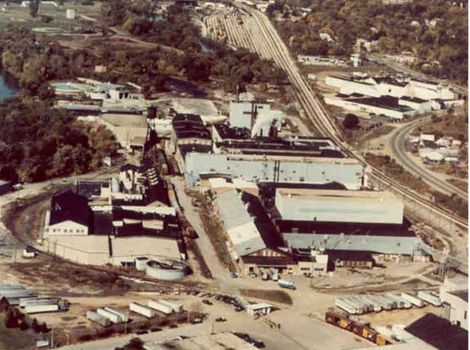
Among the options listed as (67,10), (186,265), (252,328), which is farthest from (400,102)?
(67,10)

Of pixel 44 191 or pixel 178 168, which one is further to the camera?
pixel 178 168

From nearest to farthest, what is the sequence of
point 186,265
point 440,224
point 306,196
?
1. point 186,265
2. point 306,196
3. point 440,224

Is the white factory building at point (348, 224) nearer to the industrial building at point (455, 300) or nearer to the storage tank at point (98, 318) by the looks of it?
the industrial building at point (455, 300)

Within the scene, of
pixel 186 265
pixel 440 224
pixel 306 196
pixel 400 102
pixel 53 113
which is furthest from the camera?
pixel 400 102

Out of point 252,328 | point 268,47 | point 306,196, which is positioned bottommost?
point 252,328

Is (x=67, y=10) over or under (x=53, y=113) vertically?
over

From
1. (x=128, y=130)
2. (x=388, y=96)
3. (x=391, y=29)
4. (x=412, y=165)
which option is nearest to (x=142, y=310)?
(x=128, y=130)

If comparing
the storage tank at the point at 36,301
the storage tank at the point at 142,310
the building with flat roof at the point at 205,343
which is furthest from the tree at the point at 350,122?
the building with flat roof at the point at 205,343

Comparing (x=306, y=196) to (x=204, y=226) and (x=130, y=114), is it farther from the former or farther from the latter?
(x=130, y=114)
